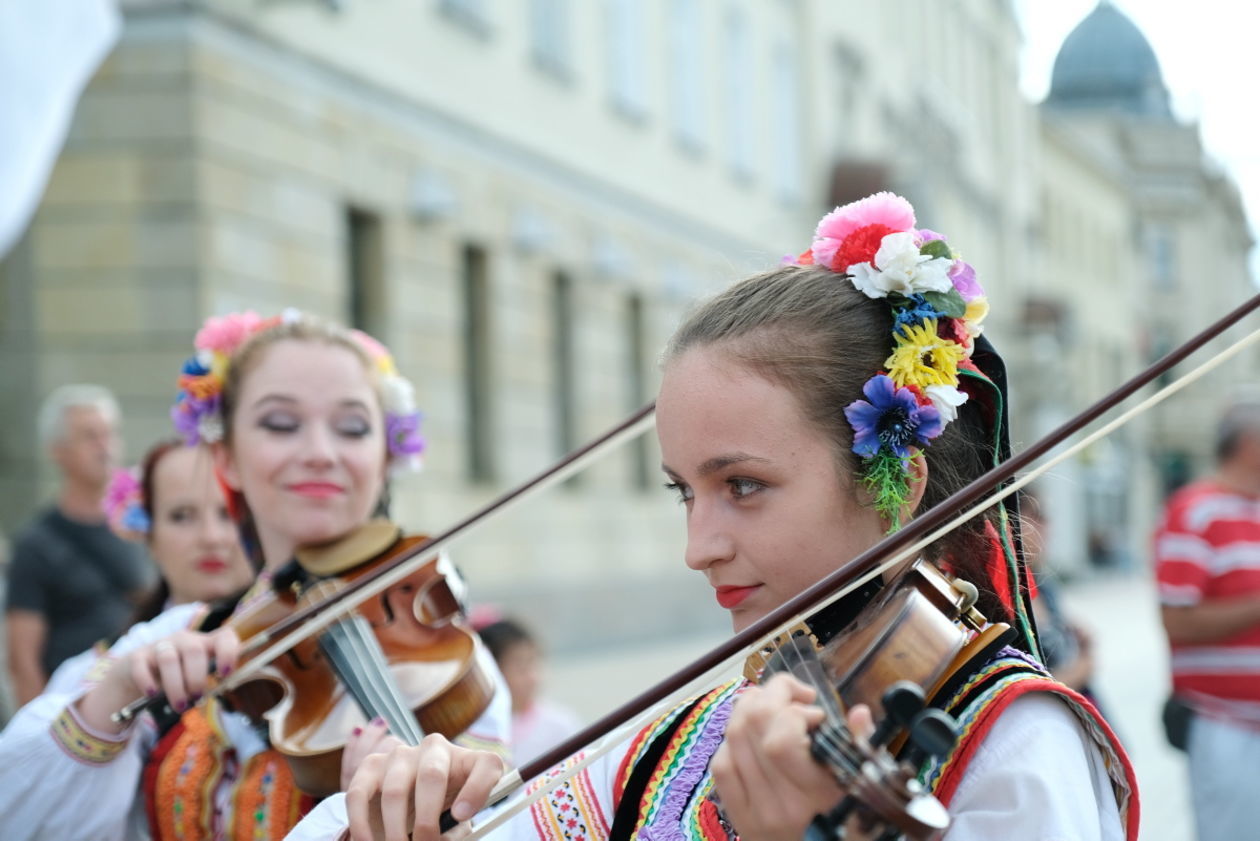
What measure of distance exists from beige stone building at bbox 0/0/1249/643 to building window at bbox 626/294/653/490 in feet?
0.11

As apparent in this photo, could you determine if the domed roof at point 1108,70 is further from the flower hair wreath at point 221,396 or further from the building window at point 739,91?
the flower hair wreath at point 221,396

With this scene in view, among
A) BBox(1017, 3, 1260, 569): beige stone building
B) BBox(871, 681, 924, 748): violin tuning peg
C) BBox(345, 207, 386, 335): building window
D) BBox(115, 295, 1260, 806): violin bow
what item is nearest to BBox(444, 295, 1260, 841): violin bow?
BBox(115, 295, 1260, 806): violin bow

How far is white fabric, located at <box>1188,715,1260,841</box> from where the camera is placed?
14.2 ft

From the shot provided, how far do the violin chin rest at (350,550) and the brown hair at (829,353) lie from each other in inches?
36.1

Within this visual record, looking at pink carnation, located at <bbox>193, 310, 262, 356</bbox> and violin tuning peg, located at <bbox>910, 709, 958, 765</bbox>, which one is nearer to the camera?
violin tuning peg, located at <bbox>910, 709, 958, 765</bbox>

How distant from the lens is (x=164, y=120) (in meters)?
10.2

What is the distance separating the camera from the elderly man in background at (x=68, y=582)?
5379 millimetres

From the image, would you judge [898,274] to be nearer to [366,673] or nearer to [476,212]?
[366,673]

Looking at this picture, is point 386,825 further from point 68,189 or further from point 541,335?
point 541,335

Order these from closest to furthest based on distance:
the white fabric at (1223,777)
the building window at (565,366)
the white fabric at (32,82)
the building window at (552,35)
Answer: the white fabric at (32,82) < the white fabric at (1223,777) < the building window at (552,35) < the building window at (565,366)

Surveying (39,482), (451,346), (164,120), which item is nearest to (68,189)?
(164,120)

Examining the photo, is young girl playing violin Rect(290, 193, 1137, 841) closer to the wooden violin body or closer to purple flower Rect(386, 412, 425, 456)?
the wooden violin body

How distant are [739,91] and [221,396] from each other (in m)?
18.5

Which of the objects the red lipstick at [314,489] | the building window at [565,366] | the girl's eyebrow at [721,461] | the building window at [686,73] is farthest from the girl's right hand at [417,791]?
the building window at [686,73]
